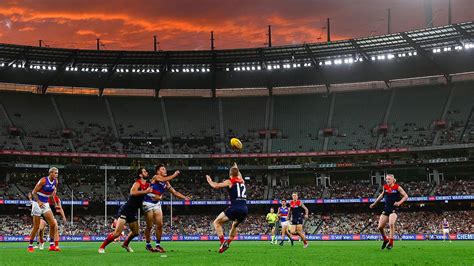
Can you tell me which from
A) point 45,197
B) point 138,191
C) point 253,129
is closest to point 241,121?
point 253,129

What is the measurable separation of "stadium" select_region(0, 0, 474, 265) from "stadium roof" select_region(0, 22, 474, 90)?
0.25m

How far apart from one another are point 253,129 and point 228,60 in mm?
10887

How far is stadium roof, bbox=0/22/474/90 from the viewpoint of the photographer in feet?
233

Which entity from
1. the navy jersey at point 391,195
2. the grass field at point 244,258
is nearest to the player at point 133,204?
the grass field at point 244,258

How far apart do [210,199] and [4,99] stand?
1294 inches

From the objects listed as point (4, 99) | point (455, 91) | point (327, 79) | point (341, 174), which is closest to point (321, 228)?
point (341, 174)

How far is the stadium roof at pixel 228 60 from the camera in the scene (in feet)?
233

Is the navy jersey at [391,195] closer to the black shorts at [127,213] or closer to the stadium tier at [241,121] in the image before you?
the black shorts at [127,213]

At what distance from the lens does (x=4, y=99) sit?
80500mm

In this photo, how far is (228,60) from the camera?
3098 inches

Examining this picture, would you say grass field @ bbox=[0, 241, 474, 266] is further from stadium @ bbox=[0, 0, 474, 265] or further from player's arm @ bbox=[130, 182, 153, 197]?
stadium @ bbox=[0, 0, 474, 265]

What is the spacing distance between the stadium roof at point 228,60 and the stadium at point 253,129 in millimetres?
251

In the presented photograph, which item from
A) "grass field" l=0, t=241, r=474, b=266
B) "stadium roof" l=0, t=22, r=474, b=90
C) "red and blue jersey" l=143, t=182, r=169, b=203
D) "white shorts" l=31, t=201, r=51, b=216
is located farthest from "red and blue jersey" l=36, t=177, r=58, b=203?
"stadium roof" l=0, t=22, r=474, b=90

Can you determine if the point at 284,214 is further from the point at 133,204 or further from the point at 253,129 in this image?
the point at 253,129
